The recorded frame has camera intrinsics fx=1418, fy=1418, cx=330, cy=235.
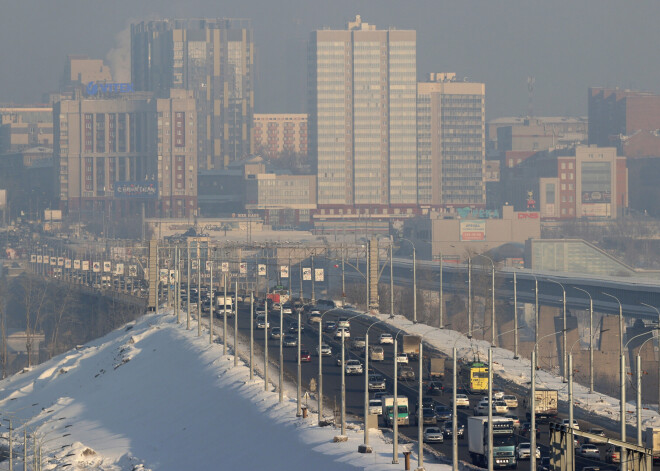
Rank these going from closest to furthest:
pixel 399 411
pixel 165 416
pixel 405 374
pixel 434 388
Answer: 1. pixel 399 411
2. pixel 434 388
3. pixel 165 416
4. pixel 405 374

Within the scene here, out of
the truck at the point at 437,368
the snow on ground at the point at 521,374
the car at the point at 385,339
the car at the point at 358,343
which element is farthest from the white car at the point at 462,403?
the car at the point at 385,339

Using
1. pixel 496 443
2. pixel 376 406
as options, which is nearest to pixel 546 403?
pixel 376 406

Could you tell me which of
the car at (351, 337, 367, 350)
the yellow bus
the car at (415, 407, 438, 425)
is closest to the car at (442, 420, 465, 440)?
the car at (415, 407, 438, 425)

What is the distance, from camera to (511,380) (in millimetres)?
93250

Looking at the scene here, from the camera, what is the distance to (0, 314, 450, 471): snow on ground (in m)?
71.6

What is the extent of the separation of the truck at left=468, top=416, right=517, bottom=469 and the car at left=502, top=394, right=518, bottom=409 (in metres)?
15.2

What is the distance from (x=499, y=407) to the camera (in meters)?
77.6

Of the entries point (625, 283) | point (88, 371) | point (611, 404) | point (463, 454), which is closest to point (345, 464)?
point (463, 454)

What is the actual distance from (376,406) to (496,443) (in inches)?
703

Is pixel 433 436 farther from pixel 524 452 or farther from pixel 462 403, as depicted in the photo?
pixel 462 403

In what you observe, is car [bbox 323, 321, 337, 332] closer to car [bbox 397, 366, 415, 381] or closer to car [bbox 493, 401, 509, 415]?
car [bbox 397, 366, 415, 381]

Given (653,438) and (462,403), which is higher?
(653,438)

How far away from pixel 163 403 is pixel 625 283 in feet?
300

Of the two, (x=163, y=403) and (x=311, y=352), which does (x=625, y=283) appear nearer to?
(x=311, y=352)
